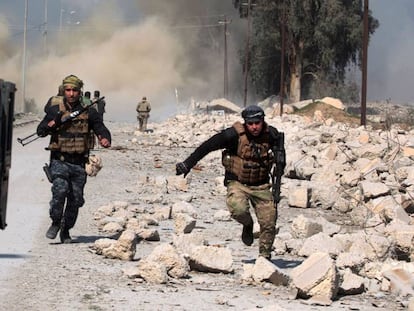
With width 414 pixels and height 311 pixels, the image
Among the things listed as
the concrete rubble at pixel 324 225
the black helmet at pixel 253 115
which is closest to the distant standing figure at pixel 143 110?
the concrete rubble at pixel 324 225

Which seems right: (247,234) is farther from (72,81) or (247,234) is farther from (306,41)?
(306,41)

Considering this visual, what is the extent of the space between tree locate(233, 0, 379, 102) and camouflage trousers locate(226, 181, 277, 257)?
46.4 m

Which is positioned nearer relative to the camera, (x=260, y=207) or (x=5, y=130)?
(x=5, y=130)

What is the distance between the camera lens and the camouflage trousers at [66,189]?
830 cm

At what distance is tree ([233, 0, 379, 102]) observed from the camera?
5434 centimetres

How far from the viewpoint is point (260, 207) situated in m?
7.66

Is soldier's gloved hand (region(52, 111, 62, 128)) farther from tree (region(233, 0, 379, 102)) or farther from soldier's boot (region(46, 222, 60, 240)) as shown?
tree (region(233, 0, 379, 102))

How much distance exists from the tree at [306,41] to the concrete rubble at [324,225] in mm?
34270

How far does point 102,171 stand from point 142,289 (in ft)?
35.1

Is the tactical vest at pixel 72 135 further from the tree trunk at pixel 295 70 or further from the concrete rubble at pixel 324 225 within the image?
the tree trunk at pixel 295 70

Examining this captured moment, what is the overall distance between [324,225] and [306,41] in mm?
46809

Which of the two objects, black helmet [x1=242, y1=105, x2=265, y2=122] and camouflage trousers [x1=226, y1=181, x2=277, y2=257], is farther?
camouflage trousers [x1=226, y1=181, x2=277, y2=257]

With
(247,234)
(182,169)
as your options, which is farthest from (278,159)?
(247,234)

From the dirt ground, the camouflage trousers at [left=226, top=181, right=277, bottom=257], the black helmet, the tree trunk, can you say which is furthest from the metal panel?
the tree trunk
